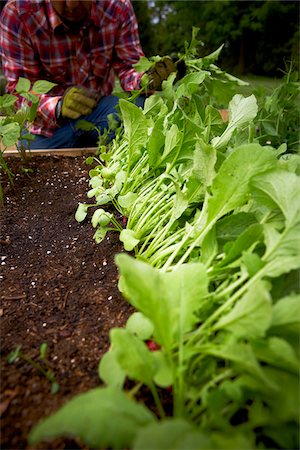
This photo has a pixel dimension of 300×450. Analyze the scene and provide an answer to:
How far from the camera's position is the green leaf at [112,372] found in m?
0.40

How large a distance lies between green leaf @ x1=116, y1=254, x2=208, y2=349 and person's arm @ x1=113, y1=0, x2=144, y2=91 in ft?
4.32

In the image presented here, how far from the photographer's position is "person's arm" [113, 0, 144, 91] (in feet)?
5.31

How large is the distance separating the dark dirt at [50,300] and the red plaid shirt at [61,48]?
66cm

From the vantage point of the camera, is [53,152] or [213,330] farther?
[53,152]

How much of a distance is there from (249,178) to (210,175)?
0.08 m

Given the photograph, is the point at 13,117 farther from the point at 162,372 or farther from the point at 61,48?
the point at 162,372

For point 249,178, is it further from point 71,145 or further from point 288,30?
point 71,145

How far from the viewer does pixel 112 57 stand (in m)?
1.73

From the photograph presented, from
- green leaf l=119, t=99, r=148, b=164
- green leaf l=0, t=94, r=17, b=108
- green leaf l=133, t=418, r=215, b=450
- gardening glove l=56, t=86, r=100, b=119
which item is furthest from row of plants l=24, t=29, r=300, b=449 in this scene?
gardening glove l=56, t=86, r=100, b=119

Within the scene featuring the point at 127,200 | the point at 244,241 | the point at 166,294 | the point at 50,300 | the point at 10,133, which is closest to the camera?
the point at 166,294

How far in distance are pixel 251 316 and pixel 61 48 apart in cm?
148

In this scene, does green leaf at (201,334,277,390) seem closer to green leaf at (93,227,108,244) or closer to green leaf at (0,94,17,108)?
green leaf at (93,227,108,244)

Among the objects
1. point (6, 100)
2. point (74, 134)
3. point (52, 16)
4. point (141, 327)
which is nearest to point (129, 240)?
point (141, 327)

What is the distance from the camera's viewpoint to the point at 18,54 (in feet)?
4.96
